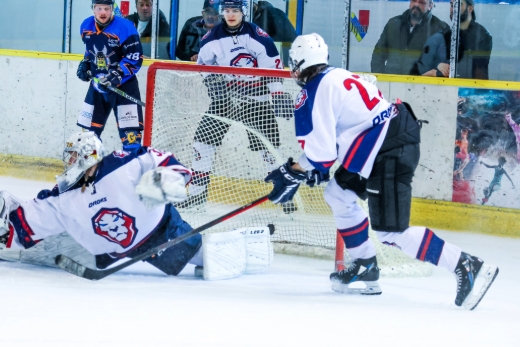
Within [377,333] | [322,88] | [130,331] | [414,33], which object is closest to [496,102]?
[414,33]

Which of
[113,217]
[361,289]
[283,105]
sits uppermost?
[283,105]

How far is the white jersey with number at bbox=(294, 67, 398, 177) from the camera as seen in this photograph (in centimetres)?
275

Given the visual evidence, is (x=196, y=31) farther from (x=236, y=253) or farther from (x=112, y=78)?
(x=236, y=253)

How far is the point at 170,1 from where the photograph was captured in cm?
550

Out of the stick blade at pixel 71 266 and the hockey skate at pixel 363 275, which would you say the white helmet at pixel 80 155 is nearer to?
the stick blade at pixel 71 266

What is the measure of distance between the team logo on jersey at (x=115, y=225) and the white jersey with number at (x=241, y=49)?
1634 mm

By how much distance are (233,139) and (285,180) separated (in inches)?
52.8

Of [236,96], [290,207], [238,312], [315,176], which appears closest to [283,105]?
[236,96]

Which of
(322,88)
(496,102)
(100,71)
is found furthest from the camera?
(100,71)

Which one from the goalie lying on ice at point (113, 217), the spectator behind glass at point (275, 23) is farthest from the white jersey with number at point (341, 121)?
the spectator behind glass at point (275, 23)

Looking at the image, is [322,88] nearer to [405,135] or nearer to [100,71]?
[405,135]

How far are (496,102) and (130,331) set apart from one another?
276 centimetres

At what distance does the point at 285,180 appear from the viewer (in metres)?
2.89

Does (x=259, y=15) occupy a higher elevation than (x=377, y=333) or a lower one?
higher
